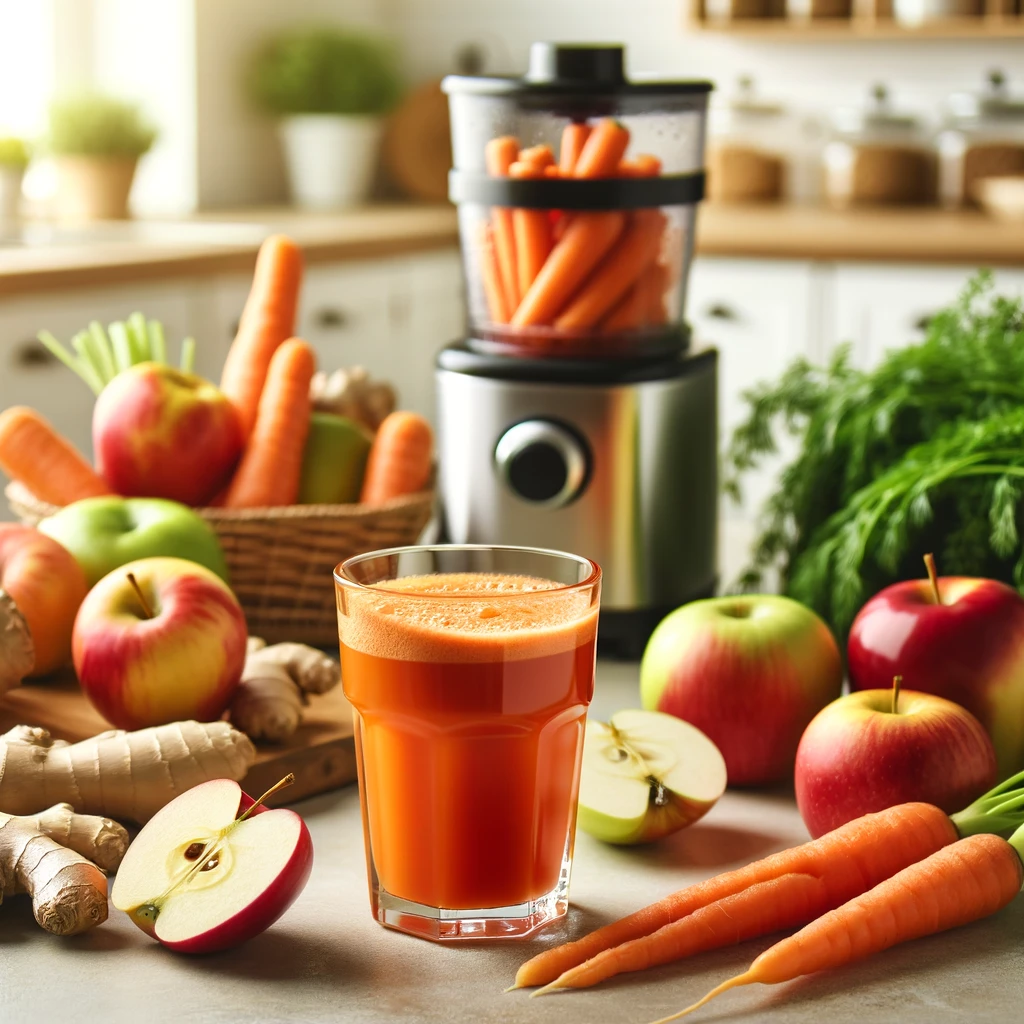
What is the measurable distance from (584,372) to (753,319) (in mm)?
2079

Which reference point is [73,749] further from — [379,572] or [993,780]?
[993,780]

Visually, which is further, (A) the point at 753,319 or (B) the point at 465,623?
(A) the point at 753,319

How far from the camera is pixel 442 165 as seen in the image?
13.2 feet

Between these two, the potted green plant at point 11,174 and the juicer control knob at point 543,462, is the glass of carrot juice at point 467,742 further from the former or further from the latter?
the potted green plant at point 11,174

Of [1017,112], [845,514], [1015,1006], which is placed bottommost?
[1015,1006]

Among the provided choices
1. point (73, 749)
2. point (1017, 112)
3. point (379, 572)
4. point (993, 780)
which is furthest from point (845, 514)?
point (1017, 112)

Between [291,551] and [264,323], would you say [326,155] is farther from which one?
[291,551]

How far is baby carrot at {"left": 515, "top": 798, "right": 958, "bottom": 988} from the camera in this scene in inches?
27.5

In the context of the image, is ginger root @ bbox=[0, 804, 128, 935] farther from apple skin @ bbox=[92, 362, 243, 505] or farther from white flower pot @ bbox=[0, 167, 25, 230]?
white flower pot @ bbox=[0, 167, 25, 230]

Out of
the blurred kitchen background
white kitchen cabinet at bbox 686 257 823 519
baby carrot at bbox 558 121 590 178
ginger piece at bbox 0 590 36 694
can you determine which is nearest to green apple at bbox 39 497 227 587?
ginger piece at bbox 0 590 36 694

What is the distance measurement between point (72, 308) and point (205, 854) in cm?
187

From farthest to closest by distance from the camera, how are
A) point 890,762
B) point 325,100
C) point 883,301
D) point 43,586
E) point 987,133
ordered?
1. point 325,100
2. point 987,133
3. point 883,301
4. point 43,586
5. point 890,762

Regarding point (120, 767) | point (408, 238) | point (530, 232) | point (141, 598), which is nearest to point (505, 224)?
point (530, 232)

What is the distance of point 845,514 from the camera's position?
1.10 m
